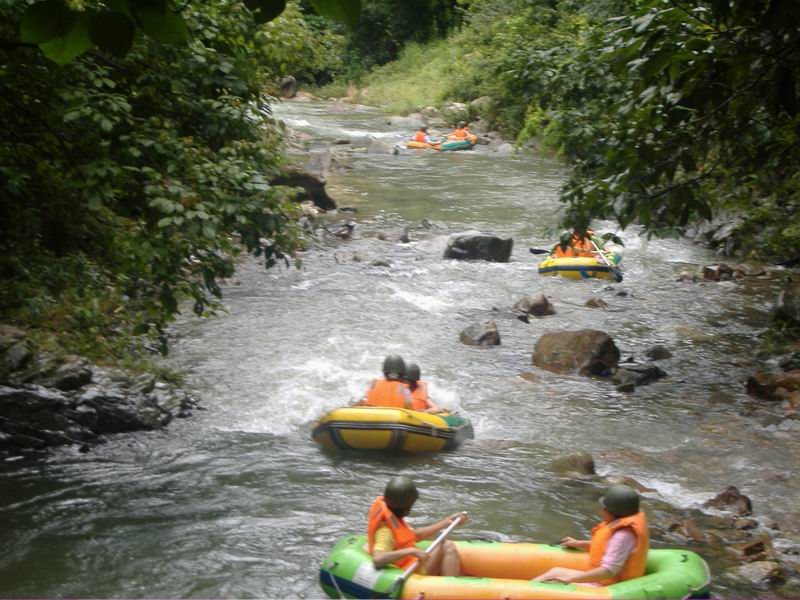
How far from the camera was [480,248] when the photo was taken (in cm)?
1609

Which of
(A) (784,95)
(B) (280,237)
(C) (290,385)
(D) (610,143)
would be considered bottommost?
(C) (290,385)

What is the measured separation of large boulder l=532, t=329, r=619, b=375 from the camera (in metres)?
10.9

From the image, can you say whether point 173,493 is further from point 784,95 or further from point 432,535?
point 784,95

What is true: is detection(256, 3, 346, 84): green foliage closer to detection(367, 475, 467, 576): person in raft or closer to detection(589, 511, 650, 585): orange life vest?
detection(367, 475, 467, 576): person in raft

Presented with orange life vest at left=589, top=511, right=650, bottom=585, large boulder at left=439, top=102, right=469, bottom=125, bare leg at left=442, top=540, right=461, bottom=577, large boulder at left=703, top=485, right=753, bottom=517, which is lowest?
large boulder at left=703, top=485, right=753, bottom=517

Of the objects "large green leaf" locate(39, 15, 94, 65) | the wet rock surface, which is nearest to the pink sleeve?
"large green leaf" locate(39, 15, 94, 65)

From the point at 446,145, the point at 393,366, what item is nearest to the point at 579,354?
the point at 393,366

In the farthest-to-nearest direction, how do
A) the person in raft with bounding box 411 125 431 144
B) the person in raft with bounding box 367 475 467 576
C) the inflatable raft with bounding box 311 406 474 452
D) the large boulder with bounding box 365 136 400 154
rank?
the person in raft with bounding box 411 125 431 144 → the large boulder with bounding box 365 136 400 154 → the inflatable raft with bounding box 311 406 474 452 → the person in raft with bounding box 367 475 467 576

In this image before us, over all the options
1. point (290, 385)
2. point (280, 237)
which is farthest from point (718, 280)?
point (280, 237)

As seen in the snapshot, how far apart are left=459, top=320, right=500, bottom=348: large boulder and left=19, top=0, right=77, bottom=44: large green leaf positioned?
33.0 feet

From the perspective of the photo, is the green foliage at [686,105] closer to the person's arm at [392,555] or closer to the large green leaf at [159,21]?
the large green leaf at [159,21]

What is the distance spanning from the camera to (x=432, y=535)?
5988mm

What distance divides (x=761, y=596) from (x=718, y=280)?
9633mm

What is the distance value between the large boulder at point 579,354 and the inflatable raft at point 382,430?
283 centimetres
